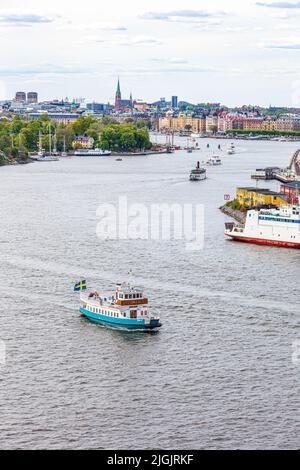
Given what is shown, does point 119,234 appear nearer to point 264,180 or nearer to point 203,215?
point 203,215

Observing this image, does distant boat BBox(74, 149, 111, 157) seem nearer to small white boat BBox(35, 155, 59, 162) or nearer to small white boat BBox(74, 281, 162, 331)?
small white boat BBox(35, 155, 59, 162)

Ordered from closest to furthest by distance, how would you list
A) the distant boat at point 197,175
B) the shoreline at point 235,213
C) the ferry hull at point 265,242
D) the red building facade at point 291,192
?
1. the ferry hull at point 265,242
2. the shoreline at point 235,213
3. the red building facade at point 291,192
4. the distant boat at point 197,175

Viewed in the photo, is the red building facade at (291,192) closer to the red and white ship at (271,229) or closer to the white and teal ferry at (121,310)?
the red and white ship at (271,229)

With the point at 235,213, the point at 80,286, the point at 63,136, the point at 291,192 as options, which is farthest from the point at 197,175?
the point at 80,286

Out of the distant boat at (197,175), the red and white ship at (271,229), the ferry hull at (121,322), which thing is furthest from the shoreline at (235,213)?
the distant boat at (197,175)

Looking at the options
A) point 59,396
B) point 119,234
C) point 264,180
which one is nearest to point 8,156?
point 264,180

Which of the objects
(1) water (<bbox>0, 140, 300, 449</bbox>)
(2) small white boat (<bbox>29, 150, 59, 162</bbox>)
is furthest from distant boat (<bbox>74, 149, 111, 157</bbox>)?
(1) water (<bbox>0, 140, 300, 449</bbox>)

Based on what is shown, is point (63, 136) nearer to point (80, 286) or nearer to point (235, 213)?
point (235, 213)
